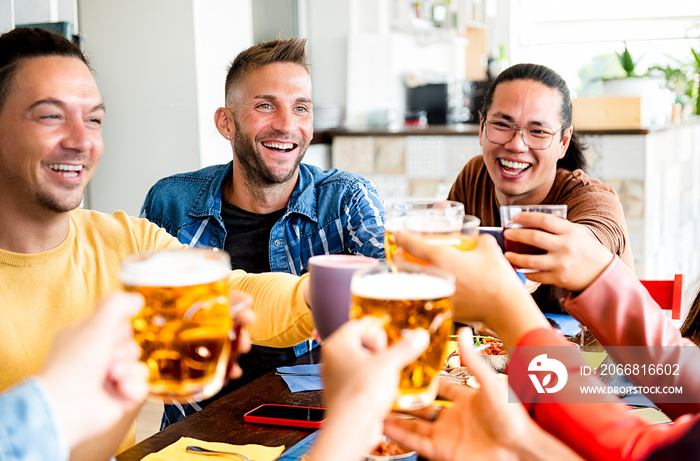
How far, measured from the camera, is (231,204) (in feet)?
7.70

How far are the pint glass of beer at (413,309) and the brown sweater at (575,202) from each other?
4.64ft

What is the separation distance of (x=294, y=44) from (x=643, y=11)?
25.3 ft

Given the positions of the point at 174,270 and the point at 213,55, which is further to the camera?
the point at 213,55

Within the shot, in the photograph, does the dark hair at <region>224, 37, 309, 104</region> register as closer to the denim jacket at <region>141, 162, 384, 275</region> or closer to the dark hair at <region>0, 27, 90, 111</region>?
the denim jacket at <region>141, 162, 384, 275</region>

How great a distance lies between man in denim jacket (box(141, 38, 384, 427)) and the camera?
2221 millimetres

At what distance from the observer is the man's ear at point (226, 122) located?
2451 mm

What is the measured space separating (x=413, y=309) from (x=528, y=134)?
6.18ft

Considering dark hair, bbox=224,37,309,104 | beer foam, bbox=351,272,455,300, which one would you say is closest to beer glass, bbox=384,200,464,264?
beer foam, bbox=351,272,455,300

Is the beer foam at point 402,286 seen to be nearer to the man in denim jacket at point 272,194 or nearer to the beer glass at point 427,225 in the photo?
the beer glass at point 427,225

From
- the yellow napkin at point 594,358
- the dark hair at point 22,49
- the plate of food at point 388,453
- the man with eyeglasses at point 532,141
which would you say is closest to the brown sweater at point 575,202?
the man with eyeglasses at point 532,141

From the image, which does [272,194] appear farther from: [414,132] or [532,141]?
[414,132]

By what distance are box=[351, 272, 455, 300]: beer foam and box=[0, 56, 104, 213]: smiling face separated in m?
0.82

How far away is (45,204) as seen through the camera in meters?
1.40

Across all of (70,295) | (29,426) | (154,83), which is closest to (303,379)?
(70,295)
